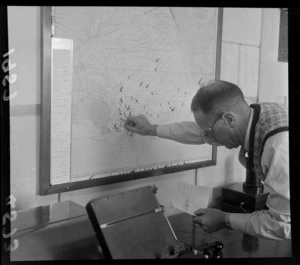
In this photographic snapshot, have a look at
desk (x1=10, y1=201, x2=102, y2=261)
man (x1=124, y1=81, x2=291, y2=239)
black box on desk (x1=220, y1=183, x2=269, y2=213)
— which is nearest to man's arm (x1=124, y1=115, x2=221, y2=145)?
man (x1=124, y1=81, x2=291, y2=239)

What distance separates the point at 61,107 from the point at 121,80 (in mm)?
200

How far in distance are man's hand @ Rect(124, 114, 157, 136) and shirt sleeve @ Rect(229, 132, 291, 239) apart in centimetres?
36

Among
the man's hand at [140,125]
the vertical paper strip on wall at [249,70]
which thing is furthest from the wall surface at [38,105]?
the man's hand at [140,125]

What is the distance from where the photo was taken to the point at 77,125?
1196 millimetres

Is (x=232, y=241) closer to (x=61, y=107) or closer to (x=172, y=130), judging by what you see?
(x=172, y=130)

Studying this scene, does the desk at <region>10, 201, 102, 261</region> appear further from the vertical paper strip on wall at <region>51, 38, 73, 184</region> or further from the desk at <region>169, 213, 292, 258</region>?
the desk at <region>169, 213, 292, 258</region>

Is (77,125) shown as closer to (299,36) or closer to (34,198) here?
(34,198)

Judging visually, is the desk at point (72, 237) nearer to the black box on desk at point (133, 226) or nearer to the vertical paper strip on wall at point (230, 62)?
the black box on desk at point (133, 226)

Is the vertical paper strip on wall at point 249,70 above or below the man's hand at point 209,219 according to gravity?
above

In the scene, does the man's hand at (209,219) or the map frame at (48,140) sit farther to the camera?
the man's hand at (209,219)

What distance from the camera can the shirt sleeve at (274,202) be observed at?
125 centimetres

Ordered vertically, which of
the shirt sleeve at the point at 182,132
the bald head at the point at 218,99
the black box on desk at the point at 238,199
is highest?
the bald head at the point at 218,99

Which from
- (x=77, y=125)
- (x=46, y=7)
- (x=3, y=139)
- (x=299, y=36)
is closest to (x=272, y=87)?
(x=299, y=36)

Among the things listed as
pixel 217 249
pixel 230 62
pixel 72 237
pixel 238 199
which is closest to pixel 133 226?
pixel 72 237
